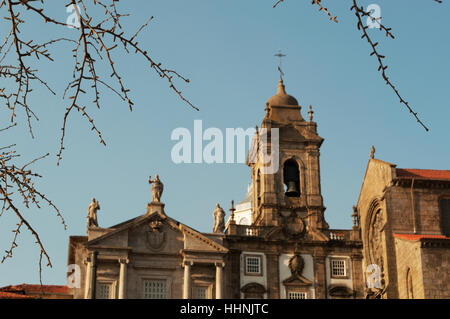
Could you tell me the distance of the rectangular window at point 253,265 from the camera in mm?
47094

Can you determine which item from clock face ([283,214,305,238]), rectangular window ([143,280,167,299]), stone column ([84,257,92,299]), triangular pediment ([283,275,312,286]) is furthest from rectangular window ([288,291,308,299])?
stone column ([84,257,92,299])

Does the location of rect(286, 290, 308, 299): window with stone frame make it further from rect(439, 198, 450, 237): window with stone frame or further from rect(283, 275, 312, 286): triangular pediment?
rect(439, 198, 450, 237): window with stone frame

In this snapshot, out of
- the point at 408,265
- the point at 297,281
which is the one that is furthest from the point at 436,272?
the point at 297,281

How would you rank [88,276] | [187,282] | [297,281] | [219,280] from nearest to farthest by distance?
[88,276] < [187,282] < [219,280] < [297,281]

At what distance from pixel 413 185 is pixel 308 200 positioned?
23.8ft

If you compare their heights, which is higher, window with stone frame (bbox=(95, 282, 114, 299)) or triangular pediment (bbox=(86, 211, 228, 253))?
triangular pediment (bbox=(86, 211, 228, 253))

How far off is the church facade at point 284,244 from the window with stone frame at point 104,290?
6cm

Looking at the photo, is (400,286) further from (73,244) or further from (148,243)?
(73,244)

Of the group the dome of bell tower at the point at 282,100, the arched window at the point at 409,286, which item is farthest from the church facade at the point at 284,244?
the dome of bell tower at the point at 282,100

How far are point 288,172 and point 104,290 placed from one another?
1427cm

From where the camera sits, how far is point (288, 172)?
167 ft

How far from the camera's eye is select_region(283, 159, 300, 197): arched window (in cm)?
5038

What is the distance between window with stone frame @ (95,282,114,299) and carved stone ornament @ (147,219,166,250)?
3.41 m

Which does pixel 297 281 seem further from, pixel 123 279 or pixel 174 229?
pixel 123 279
